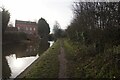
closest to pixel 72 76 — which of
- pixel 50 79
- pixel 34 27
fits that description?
pixel 50 79

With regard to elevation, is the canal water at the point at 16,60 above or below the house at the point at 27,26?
below

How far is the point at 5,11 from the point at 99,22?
3427 cm

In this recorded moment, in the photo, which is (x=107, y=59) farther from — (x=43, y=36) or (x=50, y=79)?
(x=43, y=36)

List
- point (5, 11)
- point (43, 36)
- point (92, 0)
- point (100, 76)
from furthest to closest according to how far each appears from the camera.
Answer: point (43, 36) → point (5, 11) → point (92, 0) → point (100, 76)

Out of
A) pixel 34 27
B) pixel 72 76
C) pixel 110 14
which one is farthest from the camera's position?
pixel 34 27

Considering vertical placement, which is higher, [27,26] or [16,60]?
[27,26]

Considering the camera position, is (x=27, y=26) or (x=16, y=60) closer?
(x=16, y=60)

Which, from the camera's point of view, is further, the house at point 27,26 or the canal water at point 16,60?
the house at point 27,26

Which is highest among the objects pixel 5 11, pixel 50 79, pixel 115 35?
pixel 5 11

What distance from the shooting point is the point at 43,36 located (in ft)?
245

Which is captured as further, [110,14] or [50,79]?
[110,14]

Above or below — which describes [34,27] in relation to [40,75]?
above

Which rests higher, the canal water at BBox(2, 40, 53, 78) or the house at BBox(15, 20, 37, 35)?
the house at BBox(15, 20, 37, 35)

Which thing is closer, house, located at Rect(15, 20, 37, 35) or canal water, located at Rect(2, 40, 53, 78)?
canal water, located at Rect(2, 40, 53, 78)
